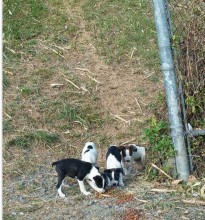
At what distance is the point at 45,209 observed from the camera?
22.6 ft

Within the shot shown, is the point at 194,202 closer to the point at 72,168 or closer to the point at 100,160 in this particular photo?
the point at 72,168

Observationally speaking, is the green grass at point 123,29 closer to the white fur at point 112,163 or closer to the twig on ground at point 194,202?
the white fur at point 112,163

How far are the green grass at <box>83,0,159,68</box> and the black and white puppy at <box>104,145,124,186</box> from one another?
12.6 ft

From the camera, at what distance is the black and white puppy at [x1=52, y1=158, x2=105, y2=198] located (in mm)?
7328

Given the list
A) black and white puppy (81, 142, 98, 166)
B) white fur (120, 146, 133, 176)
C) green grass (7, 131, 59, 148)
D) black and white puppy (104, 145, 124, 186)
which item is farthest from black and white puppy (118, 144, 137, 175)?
green grass (7, 131, 59, 148)

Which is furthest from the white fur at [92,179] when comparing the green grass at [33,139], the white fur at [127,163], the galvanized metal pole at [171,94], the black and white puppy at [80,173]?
the green grass at [33,139]

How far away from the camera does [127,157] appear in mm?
8375

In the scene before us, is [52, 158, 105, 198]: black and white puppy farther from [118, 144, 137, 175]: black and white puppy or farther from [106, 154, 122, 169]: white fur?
[118, 144, 137, 175]: black and white puppy

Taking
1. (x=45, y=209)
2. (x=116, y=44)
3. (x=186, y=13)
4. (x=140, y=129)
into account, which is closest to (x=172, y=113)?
(x=186, y=13)

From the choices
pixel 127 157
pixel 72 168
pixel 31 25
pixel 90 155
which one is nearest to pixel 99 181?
pixel 72 168

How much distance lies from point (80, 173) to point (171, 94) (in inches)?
60.6

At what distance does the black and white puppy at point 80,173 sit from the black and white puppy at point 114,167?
21cm

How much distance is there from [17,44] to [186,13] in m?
5.40

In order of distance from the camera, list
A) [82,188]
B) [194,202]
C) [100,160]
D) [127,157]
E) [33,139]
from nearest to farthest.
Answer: [194,202], [82,188], [127,157], [100,160], [33,139]
